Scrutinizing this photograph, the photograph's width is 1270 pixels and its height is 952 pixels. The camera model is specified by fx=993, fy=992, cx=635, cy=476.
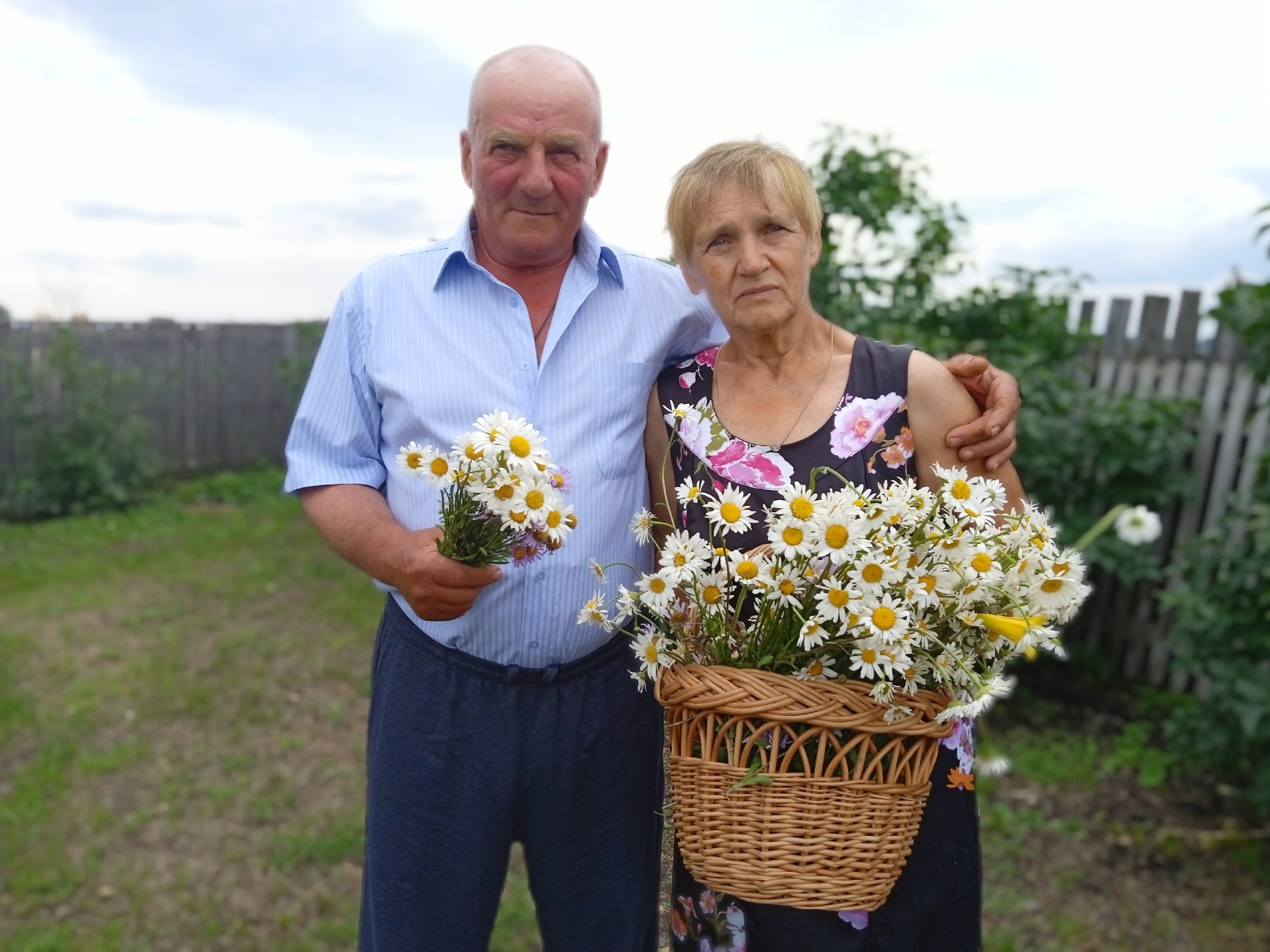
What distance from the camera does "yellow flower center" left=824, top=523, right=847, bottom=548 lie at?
1360 mm

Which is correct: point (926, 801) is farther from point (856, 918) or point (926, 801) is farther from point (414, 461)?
point (414, 461)

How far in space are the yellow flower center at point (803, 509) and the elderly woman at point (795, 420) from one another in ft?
1.05

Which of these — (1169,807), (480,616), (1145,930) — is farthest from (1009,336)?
(480,616)

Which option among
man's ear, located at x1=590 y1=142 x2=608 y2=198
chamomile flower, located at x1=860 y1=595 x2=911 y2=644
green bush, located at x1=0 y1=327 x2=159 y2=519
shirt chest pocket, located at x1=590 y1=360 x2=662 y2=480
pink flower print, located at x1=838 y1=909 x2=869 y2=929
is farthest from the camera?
green bush, located at x1=0 y1=327 x2=159 y2=519

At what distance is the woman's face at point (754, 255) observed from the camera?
5.76 feet

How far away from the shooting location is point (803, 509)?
4.58ft

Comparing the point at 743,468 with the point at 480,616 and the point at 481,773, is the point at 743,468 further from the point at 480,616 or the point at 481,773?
the point at 481,773

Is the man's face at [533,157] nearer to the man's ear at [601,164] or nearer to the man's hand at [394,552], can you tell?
the man's ear at [601,164]

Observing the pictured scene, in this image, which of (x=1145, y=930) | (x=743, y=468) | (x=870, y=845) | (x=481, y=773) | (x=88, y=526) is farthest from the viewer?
(x=88, y=526)

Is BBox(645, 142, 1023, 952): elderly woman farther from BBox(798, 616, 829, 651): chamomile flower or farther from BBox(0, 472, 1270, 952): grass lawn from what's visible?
BBox(0, 472, 1270, 952): grass lawn

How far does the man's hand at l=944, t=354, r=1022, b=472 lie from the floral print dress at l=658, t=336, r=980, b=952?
3.6 inches

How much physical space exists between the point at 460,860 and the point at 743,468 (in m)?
0.96

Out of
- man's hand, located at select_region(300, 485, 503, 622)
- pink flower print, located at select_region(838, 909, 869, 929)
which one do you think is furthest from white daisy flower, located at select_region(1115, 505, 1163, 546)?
man's hand, located at select_region(300, 485, 503, 622)

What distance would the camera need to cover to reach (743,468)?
1.76m
